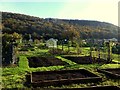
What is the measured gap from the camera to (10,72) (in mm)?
17859

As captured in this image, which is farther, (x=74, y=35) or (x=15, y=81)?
(x=74, y=35)

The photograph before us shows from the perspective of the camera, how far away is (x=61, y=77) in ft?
51.9

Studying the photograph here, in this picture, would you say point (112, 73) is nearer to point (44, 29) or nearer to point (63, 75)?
point (63, 75)

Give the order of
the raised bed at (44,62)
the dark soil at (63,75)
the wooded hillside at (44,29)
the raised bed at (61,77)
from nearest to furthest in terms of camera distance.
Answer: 1. the raised bed at (61,77)
2. the dark soil at (63,75)
3. the raised bed at (44,62)
4. the wooded hillside at (44,29)

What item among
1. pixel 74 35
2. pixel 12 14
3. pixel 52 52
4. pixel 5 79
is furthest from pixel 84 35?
pixel 5 79

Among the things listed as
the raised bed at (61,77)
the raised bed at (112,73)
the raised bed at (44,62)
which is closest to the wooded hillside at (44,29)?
the raised bed at (44,62)

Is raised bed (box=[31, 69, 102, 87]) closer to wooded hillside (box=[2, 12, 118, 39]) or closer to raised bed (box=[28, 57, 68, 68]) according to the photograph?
raised bed (box=[28, 57, 68, 68])

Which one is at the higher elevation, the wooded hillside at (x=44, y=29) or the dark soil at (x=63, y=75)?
the wooded hillside at (x=44, y=29)

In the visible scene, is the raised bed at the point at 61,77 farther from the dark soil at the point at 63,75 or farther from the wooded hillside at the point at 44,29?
the wooded hillside at the point at 44,29

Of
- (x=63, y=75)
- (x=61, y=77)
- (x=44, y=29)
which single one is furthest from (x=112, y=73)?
(x=44, y=29)

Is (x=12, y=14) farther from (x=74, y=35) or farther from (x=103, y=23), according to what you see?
(x=74, y=35)

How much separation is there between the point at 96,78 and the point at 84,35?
239 feet

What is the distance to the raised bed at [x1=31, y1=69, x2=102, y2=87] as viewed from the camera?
44.7 feet

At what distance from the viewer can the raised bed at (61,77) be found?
44.7 ft
